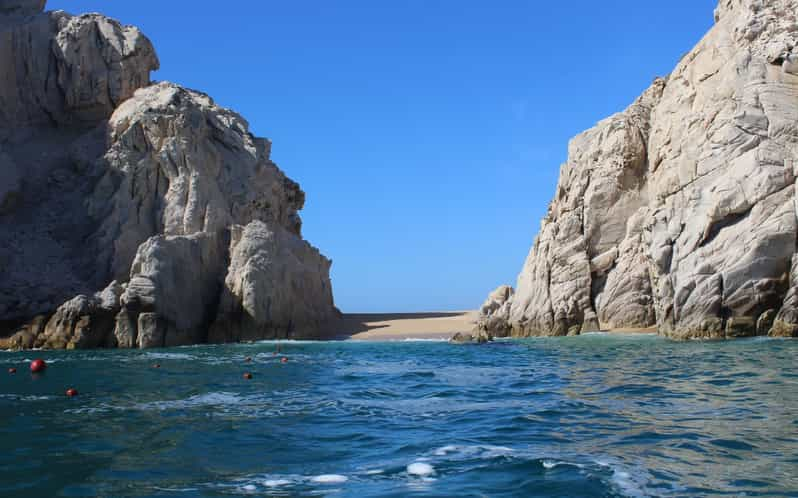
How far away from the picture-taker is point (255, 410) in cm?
1625

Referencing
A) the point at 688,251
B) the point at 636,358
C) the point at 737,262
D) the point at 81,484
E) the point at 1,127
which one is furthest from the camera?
the point at 1,127

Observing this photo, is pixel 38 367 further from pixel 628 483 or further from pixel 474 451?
pixel 628 483

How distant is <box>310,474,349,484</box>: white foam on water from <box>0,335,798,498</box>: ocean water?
0.15ft

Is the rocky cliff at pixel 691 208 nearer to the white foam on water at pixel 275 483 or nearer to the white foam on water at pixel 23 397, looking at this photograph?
the white foam on water at pixel 275 483

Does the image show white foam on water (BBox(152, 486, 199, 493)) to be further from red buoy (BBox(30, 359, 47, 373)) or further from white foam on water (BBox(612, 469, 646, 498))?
red buoy (BBox(30, 359, 47, 373))

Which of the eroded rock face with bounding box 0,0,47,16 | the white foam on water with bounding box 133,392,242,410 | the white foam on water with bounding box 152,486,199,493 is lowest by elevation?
the white foam on water with bounding box 152,486,199,493

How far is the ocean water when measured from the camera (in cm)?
932

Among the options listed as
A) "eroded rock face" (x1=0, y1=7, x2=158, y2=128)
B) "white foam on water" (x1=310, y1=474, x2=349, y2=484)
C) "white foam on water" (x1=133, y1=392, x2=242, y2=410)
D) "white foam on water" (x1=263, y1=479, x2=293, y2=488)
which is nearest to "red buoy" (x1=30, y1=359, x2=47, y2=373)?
"white foam on water" (x1=133, y1=392, x2=242, y2=410)

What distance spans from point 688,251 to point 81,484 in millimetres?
32701

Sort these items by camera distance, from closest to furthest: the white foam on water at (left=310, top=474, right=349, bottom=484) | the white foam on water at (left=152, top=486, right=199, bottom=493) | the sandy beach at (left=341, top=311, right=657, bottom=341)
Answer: the white foam on water at (left=152, top=486, right=199, bottom=493) < the white foam on water at (left=310, top=474, right=349, bottom=484) < the sandy beach at (left=341, top=311, right=657, bottom=341)

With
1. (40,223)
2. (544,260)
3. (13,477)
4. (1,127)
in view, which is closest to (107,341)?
(40,223)

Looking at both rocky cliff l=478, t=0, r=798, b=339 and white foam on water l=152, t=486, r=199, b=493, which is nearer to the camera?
white foam on water l=152, t=486, r=199, b=493

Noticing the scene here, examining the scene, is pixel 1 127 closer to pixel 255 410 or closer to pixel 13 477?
pixel 255 410

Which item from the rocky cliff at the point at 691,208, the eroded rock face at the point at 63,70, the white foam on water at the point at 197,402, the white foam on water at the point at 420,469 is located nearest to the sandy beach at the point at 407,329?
the rocky cliff at the point at 691,208
